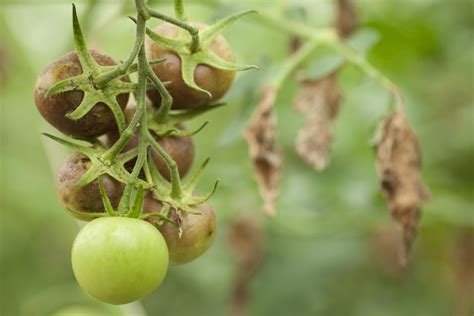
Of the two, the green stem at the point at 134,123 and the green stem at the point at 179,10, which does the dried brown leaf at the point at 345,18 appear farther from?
the green stem at the point at 134,123

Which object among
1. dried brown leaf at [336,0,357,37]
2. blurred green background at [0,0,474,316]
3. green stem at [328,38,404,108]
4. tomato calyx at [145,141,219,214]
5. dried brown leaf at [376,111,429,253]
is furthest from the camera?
blurred green background at [0,0,474,316]

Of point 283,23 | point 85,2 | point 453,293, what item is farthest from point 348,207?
point 85,2

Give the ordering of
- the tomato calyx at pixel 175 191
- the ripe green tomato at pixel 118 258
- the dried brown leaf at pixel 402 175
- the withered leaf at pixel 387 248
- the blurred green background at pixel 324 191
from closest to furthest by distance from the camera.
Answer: the ripe green tomato at pixel 118 258 → the tomato calyx at pixel 175 191 → the dried brown leaf at pixel 402 175 → the blurred green background at pixel 324 191 → the withered leaf at pixel 387 248

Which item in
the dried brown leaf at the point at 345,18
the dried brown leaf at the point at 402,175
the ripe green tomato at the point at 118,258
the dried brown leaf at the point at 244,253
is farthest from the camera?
the dried brown leaf at the point at 244,253

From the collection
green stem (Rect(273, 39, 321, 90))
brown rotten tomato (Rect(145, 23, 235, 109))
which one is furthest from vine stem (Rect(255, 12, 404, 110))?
brown rotten tomato (Rect(145, 23, 235, 109))

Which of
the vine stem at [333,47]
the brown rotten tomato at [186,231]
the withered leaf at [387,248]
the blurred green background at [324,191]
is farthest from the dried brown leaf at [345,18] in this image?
the brown rotten tomato at [186,231]

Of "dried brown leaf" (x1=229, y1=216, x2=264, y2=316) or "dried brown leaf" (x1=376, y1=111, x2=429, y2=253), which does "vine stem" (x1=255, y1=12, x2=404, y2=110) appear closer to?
"dried brown leaf" (x1=376, y1=111, x2=429, y2=253)
